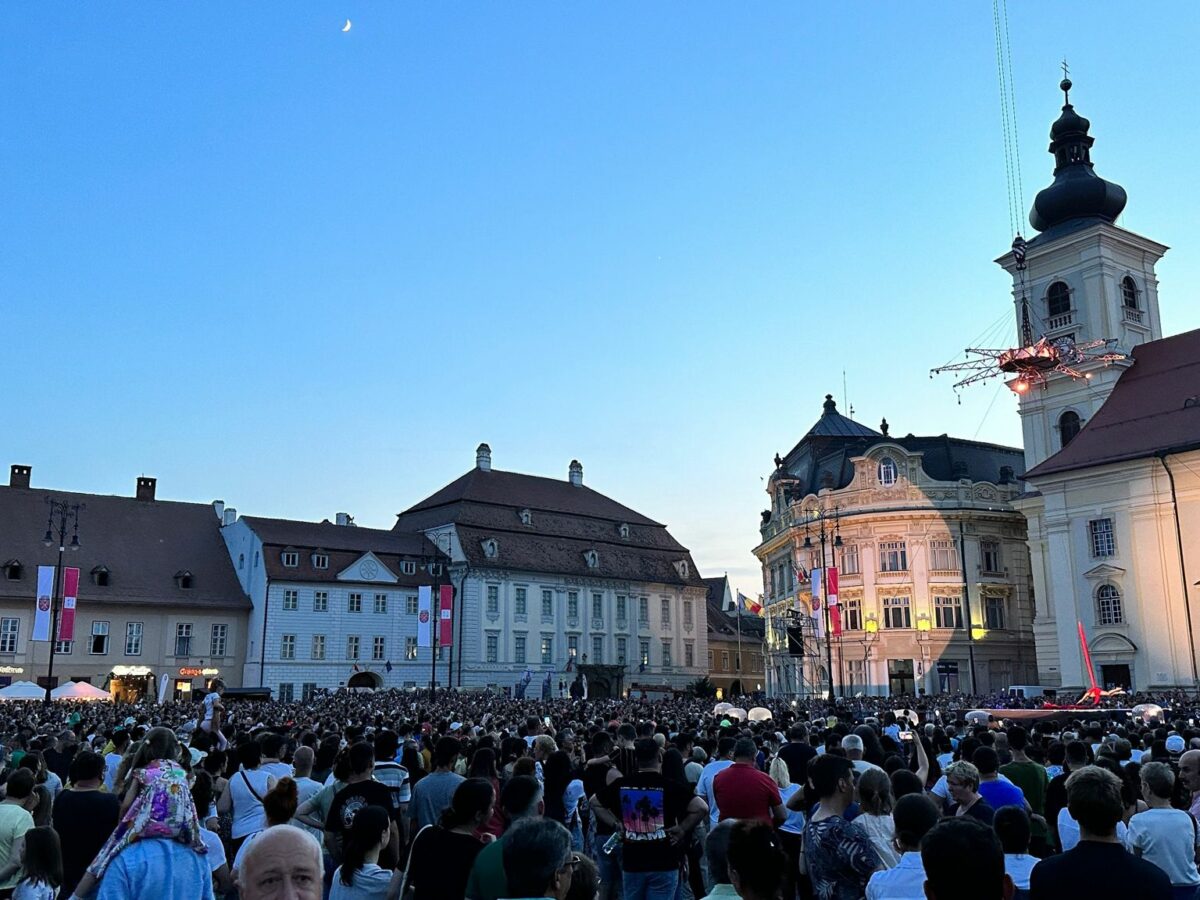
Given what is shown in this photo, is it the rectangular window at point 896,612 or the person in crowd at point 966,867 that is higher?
the rectangular window at point 896,612

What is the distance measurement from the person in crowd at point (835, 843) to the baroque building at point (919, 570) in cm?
5472

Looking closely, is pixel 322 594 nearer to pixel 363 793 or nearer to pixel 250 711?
pixel 250 711

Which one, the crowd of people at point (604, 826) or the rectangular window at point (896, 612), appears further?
the rectangular window at point (896, 612)

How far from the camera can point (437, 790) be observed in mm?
8289

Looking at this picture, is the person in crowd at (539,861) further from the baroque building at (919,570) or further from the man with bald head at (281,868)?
the baroque building at (919,570)

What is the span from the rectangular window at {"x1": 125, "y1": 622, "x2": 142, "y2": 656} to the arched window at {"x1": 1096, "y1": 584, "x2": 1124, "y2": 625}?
50.5 m

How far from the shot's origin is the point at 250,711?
1159 inches

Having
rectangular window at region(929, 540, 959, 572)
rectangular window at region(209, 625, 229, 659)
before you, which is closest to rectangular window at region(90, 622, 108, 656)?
rectangular window at region(209, 625, 229, 659)

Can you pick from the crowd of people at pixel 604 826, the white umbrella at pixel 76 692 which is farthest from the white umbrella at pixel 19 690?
the crowd of people at pixel 604 826

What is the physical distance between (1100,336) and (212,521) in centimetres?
5415

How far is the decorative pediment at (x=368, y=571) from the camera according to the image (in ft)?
217

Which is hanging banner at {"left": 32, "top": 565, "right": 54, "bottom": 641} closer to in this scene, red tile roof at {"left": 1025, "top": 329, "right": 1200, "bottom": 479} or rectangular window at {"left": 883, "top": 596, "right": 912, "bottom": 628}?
red tile roof at {"left": 1025, "top": 329, "right": 1200, "bottom": 479}

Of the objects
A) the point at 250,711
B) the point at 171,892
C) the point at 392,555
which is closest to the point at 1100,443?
the point at 250,711

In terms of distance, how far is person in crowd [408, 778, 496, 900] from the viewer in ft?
19.1
